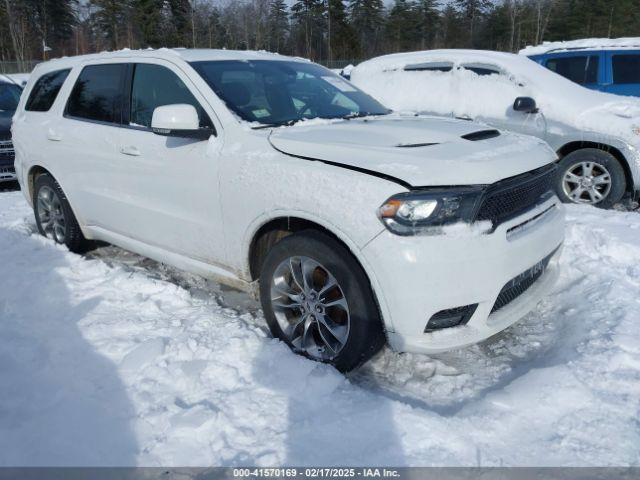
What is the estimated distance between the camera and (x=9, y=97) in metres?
9.20

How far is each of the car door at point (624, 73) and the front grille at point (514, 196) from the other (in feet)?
23.0

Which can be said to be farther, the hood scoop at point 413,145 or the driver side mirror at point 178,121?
the driver side mirror at point 178,121

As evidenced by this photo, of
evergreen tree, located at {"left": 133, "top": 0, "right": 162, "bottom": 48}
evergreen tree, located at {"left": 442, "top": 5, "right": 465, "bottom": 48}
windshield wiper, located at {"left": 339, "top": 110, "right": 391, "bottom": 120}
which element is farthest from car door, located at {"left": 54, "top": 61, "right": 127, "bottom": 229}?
evergreen tree, located at {"left": 442, "top": 5, "right": 465, "bottom": 48}

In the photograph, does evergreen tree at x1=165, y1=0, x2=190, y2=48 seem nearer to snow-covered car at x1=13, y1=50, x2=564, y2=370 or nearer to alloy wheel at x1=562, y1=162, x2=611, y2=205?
alloy wheel at x1=562, y1=162, x2=611, y2=205

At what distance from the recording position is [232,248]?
321 cm

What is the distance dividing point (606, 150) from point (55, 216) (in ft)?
19.2

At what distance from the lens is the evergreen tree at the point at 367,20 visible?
5016 centimetres

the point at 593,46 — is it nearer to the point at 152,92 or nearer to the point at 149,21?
the point at 152,92

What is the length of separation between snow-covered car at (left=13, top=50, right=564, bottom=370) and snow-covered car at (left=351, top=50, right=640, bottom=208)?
2.84 m

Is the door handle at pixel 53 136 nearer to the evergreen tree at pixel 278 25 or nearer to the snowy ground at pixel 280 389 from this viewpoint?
the snowy ground at pixel 280 389

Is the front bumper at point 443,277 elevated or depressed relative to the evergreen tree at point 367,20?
depressed

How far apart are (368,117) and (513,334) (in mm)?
1765

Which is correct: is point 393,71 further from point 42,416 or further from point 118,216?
point 42,416

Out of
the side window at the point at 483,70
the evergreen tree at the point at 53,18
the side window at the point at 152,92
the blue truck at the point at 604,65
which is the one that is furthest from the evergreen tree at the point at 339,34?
the side window at the point at 152,92
